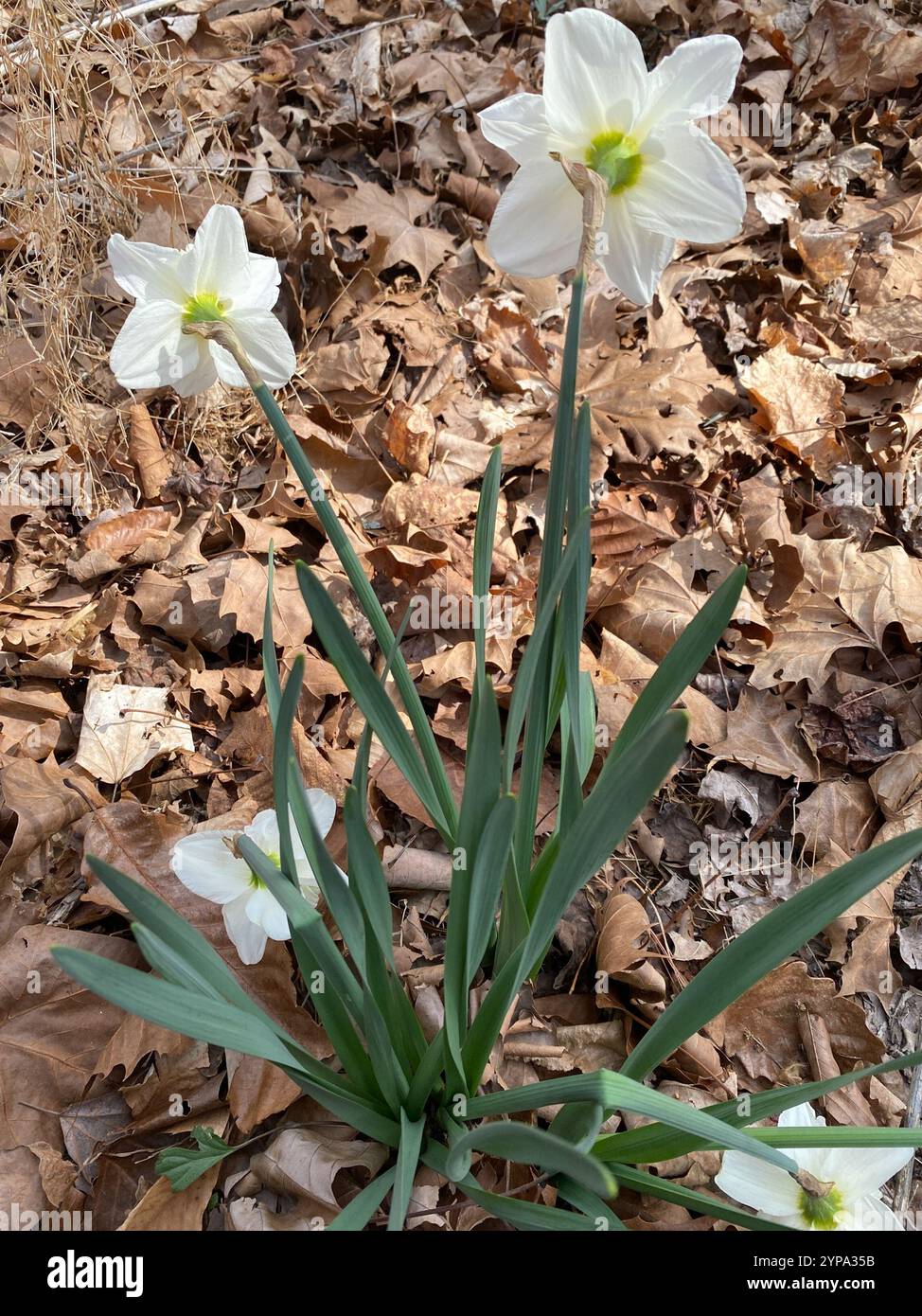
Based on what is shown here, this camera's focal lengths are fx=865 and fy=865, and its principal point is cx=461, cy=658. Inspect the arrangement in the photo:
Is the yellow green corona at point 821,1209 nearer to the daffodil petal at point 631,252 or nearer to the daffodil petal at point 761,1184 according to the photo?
the daffodil petal at point 761,1184

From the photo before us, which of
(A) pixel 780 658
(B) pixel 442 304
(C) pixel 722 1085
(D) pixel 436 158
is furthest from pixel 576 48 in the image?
(D) pixel 436 158

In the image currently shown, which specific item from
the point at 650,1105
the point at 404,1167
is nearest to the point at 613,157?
the point at 650,1105

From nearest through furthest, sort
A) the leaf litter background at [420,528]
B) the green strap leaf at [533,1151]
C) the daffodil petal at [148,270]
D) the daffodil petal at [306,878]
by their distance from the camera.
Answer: the green strap leaf at [533,1151] → the daffodil petal at [148,270] → the daffodil petal at [306,878] → the leaf litter background at [420,528]

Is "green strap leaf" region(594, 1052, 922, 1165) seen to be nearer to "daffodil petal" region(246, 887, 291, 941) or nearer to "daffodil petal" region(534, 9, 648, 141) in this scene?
"daffodil petal" region(246, 887, 291, 941)

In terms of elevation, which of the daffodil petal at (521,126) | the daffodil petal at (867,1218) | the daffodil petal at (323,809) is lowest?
the daffodil petal at (867,1218)

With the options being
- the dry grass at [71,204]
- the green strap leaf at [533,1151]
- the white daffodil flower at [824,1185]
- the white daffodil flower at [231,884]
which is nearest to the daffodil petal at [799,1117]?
the white daffodil flower at [824,1185]

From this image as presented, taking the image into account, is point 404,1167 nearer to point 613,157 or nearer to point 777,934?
point 777,934
